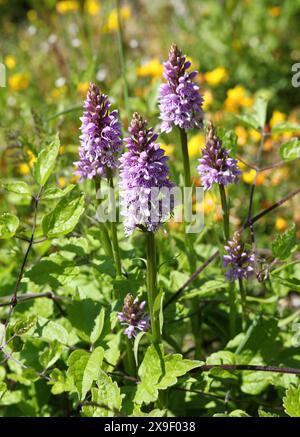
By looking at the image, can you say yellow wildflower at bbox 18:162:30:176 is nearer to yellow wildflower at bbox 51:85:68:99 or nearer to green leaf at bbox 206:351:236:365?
yellow wildflower at bbox 51:85:68:99

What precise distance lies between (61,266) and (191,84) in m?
0.77

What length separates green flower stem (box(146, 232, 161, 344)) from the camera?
1.63 metres

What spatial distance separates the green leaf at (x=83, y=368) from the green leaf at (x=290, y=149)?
1.04m

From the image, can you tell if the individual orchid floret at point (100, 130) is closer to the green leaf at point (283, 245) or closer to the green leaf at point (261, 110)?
the green leaf at point (283, 245)

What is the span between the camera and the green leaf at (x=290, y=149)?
212 centimetres

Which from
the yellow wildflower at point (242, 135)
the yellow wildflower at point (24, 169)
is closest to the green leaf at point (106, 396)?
the yellow wildflower at point (24, 169)

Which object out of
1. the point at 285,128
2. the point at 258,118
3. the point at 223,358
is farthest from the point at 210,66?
the point at 223,358

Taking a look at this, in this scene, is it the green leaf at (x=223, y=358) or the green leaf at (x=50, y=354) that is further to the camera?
the green leaf at (x=223, y=358)

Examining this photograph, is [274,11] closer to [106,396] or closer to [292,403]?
[292,403]

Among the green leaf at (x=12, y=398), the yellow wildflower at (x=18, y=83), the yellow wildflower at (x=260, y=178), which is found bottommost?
the green leaf at (x=12, y=398)

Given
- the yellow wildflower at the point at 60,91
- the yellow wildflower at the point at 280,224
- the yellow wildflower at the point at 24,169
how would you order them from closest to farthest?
the yellow wildflower at the point at 24,169 → the yellow wildflower at the point at 280,224 → the yellow wildflower at the point at 60,91

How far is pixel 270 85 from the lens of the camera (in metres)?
Result: 5.01

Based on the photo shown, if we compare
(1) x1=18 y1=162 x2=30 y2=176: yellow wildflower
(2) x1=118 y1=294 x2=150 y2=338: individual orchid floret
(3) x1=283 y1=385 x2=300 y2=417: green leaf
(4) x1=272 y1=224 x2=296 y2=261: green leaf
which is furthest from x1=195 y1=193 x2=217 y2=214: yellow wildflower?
(1) x1=18 y1=162 x2=30 y2=176: yellow wildflower

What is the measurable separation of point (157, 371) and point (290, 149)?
39.9 inches
